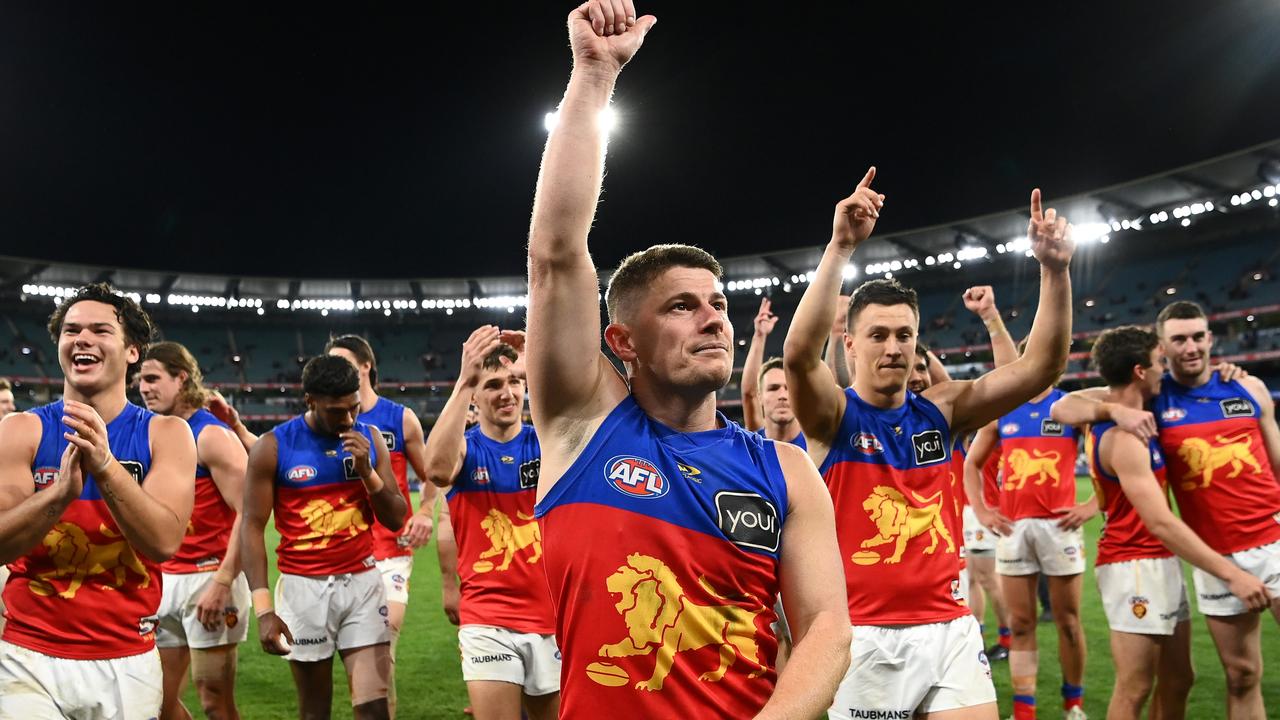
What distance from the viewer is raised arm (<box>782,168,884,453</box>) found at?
3301 millimetres

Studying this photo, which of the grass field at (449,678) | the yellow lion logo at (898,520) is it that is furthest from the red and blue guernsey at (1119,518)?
the yellow lion logo at (898,520)

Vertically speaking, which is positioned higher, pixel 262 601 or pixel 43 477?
pixel 43 477

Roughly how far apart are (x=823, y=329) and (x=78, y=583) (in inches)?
134

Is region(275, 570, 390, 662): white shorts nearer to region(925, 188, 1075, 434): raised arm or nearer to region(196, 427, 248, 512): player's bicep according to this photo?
region(196, 427, 248, 512): player's bicep

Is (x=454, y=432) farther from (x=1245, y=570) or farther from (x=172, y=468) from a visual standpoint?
(x=1245, y=570)

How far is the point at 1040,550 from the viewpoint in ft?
25.1

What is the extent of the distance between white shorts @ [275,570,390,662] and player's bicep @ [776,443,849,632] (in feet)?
13.5

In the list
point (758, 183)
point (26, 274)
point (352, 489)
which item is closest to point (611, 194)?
point (758, 183)

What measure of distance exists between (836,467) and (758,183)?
34098 mm

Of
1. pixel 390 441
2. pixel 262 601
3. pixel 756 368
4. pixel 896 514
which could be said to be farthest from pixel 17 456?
pixel 756 368

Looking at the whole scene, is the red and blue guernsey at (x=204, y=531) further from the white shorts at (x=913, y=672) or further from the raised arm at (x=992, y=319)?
the raised arm at (x=992, y=319)

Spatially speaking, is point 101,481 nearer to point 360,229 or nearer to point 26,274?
point 360,229

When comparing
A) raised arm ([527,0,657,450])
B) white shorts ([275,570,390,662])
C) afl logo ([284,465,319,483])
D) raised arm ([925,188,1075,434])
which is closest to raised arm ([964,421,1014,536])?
raised arm ([925,188,1075,434])

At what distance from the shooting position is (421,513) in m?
6.26
